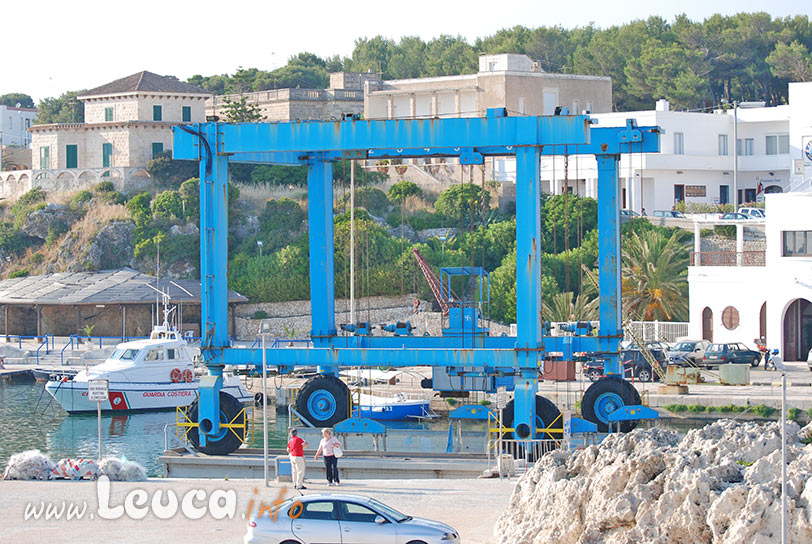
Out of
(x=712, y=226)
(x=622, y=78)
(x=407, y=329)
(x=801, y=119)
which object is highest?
(x=622, y=78)

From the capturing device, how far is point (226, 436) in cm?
2748

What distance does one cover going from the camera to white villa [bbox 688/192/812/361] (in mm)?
44781

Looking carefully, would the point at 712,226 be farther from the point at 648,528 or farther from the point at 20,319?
the point at 648,528

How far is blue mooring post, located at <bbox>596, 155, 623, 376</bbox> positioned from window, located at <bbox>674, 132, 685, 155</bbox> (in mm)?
41943

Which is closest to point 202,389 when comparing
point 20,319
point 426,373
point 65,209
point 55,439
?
point 55,439

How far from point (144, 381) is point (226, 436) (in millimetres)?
16508

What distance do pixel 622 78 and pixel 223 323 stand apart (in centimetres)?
7236

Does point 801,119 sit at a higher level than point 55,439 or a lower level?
higher

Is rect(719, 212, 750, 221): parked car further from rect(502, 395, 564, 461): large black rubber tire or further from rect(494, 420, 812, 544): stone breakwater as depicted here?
rect(494, 420, 812, 544): stone breakwater

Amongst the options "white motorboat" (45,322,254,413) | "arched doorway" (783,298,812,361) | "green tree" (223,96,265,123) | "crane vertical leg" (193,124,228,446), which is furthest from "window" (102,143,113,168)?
"crane vertical leg" (193,124,228,446)

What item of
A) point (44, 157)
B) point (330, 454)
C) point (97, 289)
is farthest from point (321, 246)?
point (44, 157)

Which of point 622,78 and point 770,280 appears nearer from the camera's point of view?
point 770,280

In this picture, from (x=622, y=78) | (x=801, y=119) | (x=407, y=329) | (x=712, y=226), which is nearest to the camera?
(x=407, y=329)

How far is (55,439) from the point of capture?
3788cm
